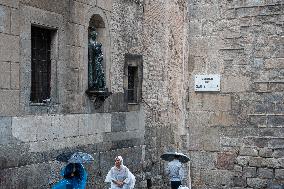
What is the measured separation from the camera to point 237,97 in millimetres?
9617

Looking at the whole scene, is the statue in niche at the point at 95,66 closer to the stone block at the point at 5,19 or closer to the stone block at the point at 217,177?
the stone block at the point at 5,19

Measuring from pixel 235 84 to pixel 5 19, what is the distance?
398cm

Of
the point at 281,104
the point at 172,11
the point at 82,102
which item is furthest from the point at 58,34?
the point at 172,11

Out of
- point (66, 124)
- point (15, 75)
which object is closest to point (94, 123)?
point (66, 124)

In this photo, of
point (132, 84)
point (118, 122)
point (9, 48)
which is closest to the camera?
point (9, 48)

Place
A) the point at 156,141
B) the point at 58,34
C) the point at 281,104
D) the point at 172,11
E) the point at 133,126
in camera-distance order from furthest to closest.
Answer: the point at 172,11 < the point at 156,141 < the point at 133,126 < the point at 58,34 < the point at 281,104

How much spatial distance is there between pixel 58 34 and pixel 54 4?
54 centimetres

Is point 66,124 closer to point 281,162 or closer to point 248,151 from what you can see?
point 248,151

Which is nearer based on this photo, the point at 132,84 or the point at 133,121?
the point at 133,121

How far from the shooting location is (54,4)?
32.3 feet

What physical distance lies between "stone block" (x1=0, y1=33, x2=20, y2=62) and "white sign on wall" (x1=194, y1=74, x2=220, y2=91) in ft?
10.3

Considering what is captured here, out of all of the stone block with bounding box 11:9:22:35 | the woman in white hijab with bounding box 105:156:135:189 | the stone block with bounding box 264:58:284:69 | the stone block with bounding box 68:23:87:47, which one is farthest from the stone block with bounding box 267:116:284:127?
the stone block with bounding box 11:9:22:35

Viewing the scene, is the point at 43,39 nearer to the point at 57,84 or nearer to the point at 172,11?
the point at 57,84

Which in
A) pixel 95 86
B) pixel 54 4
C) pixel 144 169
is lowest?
pixel 144 169
